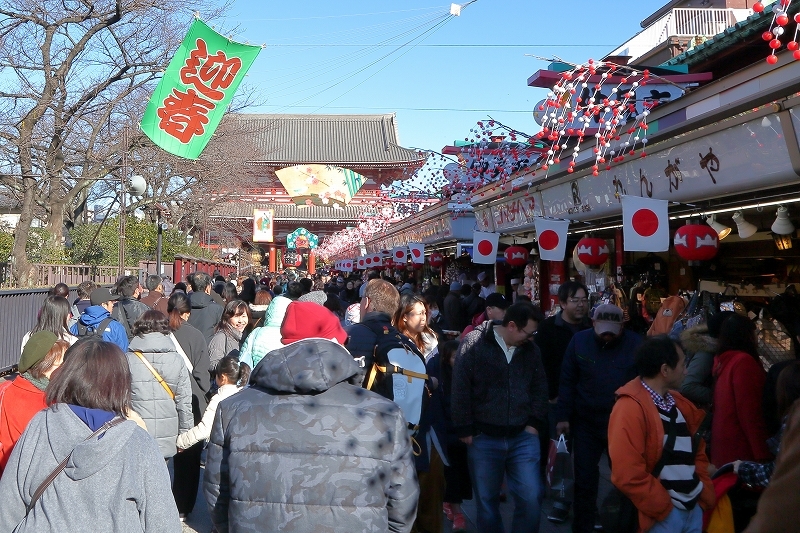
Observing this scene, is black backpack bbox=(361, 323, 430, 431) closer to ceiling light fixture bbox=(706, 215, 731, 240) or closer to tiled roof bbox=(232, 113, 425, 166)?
ceiling light fixture bbox=(706, 215, 731, 240)

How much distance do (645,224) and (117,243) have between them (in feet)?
49.9

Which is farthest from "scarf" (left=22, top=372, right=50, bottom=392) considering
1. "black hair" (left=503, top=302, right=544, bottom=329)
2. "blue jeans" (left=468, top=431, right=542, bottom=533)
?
"black hair" (left=503, top=302, right=544, bottom=329)

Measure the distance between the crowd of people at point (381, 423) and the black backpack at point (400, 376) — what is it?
0.04 ft

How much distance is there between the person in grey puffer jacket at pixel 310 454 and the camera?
8.50 feet

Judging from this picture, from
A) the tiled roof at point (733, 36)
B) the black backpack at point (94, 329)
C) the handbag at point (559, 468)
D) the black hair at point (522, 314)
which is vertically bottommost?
the handbag at point (559, 468)

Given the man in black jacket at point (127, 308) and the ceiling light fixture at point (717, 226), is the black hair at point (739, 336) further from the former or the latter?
the man in black jacket at point (127, 308)

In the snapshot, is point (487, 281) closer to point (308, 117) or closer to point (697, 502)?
point (697, 502)

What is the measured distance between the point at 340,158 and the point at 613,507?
130ft

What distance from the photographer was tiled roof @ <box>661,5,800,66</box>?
20.1 feet

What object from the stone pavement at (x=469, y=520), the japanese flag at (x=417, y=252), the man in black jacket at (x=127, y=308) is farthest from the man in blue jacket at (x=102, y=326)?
the japanese flag at (x=417, y=252)

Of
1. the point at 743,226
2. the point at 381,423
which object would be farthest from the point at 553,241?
the point at 381,423

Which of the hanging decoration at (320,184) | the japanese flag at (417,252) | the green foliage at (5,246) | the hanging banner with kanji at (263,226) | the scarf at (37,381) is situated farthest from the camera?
the hanging decoration at (320,184)

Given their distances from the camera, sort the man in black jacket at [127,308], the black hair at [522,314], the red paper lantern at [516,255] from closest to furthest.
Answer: the black hair at [522,314]
the man in black jacket at [127,308]
the red paper lantern at [516,255]

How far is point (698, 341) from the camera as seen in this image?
198 inches
